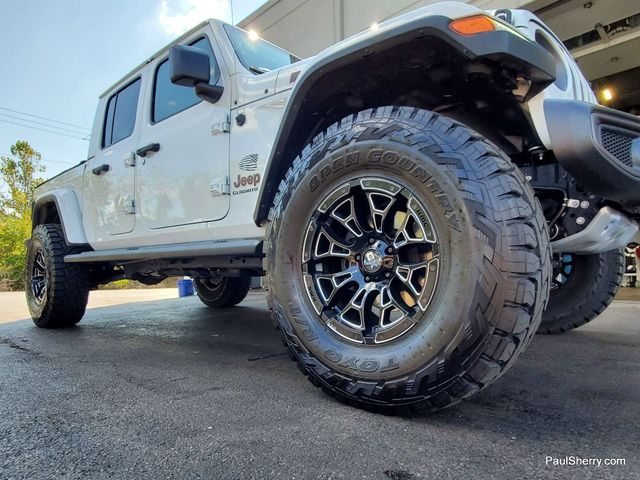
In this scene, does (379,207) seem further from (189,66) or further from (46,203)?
(46,203)

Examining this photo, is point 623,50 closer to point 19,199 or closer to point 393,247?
point 393,247

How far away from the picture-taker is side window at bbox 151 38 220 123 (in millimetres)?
3007

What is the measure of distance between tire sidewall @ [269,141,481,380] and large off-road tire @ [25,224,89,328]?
323 cm

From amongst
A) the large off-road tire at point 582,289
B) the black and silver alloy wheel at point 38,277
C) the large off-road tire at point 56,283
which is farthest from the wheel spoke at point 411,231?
the black and silver alloy wheel at point 38,277

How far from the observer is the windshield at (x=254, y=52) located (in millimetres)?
2959

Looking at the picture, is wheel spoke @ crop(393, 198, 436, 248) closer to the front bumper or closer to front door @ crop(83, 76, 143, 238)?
the front bumper

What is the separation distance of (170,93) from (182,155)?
0.66 metres

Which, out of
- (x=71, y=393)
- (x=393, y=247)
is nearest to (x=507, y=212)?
(x=393, y=247)

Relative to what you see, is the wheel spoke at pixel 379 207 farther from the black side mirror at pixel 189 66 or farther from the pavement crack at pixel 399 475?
the black side mirror at pixel 189 66

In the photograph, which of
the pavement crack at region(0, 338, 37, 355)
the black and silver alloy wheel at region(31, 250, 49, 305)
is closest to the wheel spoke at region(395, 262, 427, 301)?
the pavement crack at region(0, 338, 37, 355)

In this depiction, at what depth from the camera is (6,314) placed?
6543mm

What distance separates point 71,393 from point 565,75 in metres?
2.92

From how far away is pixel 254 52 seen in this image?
312cm

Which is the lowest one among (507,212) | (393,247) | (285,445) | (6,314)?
(6,314)
